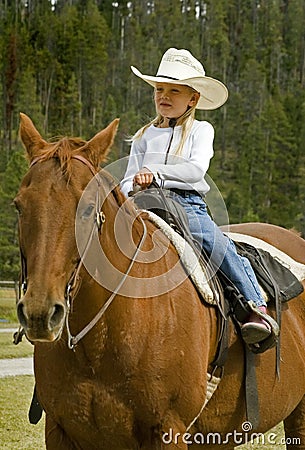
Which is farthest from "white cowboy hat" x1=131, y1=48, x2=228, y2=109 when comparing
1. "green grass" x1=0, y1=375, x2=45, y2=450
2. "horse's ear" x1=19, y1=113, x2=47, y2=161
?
"green grass" x1=0, y1=375, x2=45, y2=450

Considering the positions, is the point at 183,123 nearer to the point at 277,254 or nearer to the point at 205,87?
the point at 205,87

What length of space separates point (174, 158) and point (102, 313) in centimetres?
A: 113

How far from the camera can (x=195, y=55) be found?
231 feet

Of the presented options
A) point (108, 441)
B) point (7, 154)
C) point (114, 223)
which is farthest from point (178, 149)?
point (7, 154)

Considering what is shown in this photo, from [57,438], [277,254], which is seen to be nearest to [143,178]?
[57,438]

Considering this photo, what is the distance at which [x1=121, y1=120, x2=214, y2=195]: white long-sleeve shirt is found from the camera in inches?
159

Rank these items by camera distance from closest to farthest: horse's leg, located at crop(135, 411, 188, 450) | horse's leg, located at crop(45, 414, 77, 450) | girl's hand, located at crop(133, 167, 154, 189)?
horse's leg, located at crop(135, 411, 188, 450)
horse's leg, located at crop(45, 414, 77, 450)
girl's hand, located at crop(133, 167, 154, 189)

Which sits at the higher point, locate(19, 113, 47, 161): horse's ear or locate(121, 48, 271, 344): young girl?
locate(19, 113, 47, 161): horse's ear

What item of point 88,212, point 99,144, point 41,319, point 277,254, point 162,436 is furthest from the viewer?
point 277,254

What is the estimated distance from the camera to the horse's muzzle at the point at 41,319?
112 inches

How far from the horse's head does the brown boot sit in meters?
1.38

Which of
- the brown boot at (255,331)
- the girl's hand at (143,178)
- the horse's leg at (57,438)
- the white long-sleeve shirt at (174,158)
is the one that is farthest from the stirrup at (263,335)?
the horse's leg at (57,438)

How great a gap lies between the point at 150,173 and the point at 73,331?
0.89m

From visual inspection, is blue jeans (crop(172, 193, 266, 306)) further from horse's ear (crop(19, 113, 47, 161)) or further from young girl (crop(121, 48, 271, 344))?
horse's ear (crop(19, 113, 47, 161))
